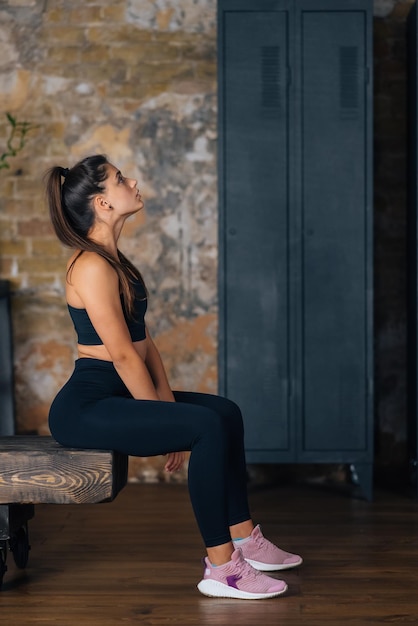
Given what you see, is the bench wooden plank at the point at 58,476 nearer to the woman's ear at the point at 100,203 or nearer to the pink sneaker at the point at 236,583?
the pink sneaker at the point at 236,583

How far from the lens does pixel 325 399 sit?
4098mm

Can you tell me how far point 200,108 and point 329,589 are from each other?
2661 mm

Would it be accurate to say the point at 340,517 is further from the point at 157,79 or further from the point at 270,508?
the point at 157,79

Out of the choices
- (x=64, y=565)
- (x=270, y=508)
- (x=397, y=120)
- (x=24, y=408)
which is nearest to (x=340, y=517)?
(x=270, y=508)

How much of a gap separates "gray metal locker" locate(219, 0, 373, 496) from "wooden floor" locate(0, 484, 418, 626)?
434 millimetres

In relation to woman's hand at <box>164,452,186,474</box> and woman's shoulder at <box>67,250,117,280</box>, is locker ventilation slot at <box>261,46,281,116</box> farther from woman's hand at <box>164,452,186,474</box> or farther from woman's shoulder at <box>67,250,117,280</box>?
woman's hand at <box>164,452,186,474</box>

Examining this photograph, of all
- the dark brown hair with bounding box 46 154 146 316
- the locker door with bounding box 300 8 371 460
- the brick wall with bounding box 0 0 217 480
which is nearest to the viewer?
the dark brown hair with bounding box 46 154 146 316

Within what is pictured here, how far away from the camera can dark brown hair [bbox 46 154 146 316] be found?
279 centimetres

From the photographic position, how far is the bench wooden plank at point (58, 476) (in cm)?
269

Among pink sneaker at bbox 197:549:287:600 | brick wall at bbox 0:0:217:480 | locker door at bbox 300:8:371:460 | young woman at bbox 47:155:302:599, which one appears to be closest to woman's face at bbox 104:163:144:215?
young woman at bbox 47:155:302:599

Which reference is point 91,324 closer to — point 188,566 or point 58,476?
point 58,476

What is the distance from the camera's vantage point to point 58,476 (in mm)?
2705

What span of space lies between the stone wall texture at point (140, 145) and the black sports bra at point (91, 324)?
172 centimetres

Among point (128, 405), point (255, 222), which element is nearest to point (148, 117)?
point (255, 222)
